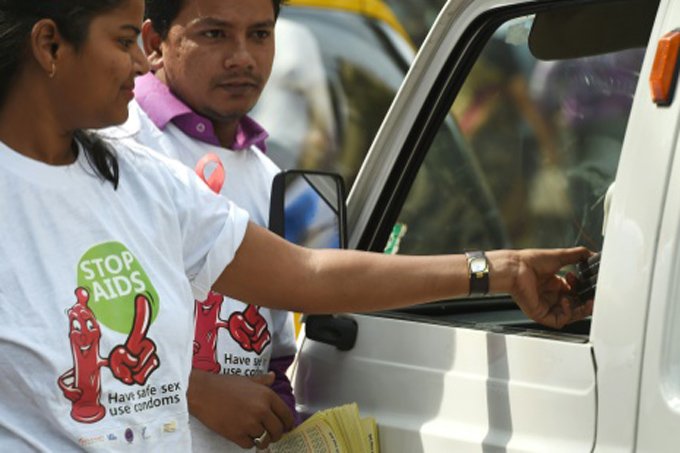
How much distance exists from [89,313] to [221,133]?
104cm

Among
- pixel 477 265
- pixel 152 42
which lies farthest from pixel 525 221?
pixel 152 42

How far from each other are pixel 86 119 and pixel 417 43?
818 cm

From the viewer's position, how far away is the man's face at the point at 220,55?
10.6ft

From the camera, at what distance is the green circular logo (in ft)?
7.45

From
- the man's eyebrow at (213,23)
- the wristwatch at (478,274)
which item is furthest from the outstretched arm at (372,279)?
the man's eyebrow at (213,23)

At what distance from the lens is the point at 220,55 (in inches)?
128

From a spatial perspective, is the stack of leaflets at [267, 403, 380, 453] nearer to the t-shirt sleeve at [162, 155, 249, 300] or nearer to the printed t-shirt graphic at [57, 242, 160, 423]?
the t-shirt sleeve at [162, 155, 249, 300]

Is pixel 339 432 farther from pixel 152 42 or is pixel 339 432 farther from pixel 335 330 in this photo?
pixel 152 42

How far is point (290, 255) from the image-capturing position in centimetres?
272

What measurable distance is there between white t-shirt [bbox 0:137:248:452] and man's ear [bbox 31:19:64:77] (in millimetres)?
143

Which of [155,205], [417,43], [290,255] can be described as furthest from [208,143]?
[417,43]

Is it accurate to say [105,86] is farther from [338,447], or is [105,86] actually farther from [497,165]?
[497,165]

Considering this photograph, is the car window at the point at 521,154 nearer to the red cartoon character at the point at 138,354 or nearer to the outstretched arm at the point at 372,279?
the outstretched arm at the point at 372,279

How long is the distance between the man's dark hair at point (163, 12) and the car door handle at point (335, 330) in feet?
2.36
